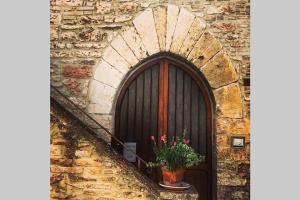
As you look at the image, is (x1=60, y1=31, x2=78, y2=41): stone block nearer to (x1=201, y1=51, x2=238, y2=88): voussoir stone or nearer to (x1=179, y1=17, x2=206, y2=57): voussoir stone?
(x1=179, y1=17, x2=206, y2=57): voussoir stone

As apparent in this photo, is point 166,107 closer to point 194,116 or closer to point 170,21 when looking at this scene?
point 194,116

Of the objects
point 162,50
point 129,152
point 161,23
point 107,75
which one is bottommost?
point 129,152

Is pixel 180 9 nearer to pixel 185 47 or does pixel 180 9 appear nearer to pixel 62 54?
pixel 185 47

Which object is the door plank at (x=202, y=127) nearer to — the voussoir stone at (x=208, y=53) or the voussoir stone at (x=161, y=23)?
the voussoir stone at (x=208, y=53)

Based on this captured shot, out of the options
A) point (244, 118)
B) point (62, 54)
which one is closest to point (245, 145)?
point (244, 118)

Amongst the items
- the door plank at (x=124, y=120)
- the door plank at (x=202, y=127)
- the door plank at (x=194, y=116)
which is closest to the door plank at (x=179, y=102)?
the door plank at (x=194, y=116)

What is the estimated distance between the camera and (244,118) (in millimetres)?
4398

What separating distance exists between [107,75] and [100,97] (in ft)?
1.12

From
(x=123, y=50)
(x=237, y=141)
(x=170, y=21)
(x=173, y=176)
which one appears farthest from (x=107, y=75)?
(x=237, y=141)

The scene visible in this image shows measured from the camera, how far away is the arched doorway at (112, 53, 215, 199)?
461 centimetres

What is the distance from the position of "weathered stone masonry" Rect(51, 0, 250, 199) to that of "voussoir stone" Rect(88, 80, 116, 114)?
1 cm

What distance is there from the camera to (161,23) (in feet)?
15.1

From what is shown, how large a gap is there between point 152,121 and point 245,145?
4.52 ft

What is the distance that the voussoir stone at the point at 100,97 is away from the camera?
4.57m
